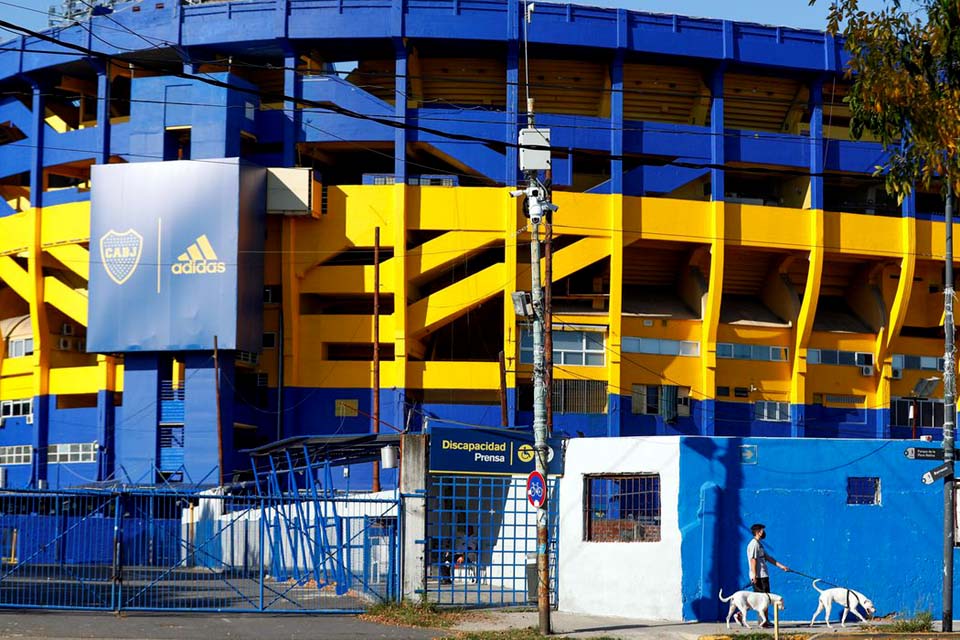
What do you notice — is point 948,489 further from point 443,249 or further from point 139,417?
point 139,417

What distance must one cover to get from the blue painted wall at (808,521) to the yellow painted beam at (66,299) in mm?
38718

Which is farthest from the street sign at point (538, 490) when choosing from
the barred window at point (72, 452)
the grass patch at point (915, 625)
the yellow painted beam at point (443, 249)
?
the barred window at point (72, 452)

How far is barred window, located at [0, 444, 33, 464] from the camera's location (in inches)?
2402

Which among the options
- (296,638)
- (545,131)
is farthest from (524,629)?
(545,131)

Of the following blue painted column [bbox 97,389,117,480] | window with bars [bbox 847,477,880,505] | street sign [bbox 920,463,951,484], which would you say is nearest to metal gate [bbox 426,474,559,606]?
window with bars [bbox 847,477,880,505]

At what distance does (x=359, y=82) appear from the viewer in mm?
59594

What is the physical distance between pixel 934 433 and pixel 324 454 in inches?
1489

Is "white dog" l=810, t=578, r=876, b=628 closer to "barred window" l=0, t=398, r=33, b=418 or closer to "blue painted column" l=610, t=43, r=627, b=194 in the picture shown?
"blue painted column" l=610, t=43, r=627, b=194

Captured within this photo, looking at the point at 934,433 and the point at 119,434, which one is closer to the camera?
the point at 119,434

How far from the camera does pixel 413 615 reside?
2470cm

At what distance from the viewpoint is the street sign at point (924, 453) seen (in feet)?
78.0

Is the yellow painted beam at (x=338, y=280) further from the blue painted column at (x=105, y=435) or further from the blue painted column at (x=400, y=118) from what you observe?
the blue painted column at (x=105, y=435)

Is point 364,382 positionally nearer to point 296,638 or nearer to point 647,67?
point 647,67

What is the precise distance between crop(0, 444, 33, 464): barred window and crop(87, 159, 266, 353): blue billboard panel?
9.30 metres
